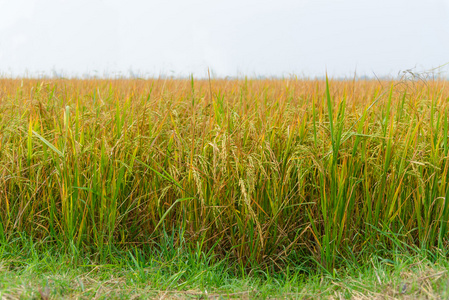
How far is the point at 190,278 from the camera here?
2.05m

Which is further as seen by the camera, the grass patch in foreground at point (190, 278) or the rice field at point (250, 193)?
the rice field at point (250, 193)

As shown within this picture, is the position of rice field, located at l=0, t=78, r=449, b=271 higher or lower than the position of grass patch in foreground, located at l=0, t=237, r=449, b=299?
higher

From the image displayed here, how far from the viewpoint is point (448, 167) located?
242 centimetres

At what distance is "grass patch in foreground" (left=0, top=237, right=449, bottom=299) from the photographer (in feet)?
6.06

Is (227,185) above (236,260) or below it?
above

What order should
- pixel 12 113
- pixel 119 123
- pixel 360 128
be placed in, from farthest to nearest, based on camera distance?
pixel 12 113
pixel 119 123
pixel 360 128

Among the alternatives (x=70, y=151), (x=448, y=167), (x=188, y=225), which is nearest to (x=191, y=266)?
(x=188, y=225)

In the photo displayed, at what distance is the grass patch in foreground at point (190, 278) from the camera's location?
1.85 metres

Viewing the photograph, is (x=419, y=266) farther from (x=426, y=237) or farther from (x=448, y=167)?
(x=448, y=167)

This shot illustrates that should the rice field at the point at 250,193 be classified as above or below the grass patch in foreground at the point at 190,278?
above

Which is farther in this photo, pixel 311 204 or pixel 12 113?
pixel 12 113

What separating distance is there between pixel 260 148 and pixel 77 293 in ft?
4.02

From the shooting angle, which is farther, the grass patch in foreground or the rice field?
the rice field

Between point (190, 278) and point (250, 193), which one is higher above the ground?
point (250, 193)
